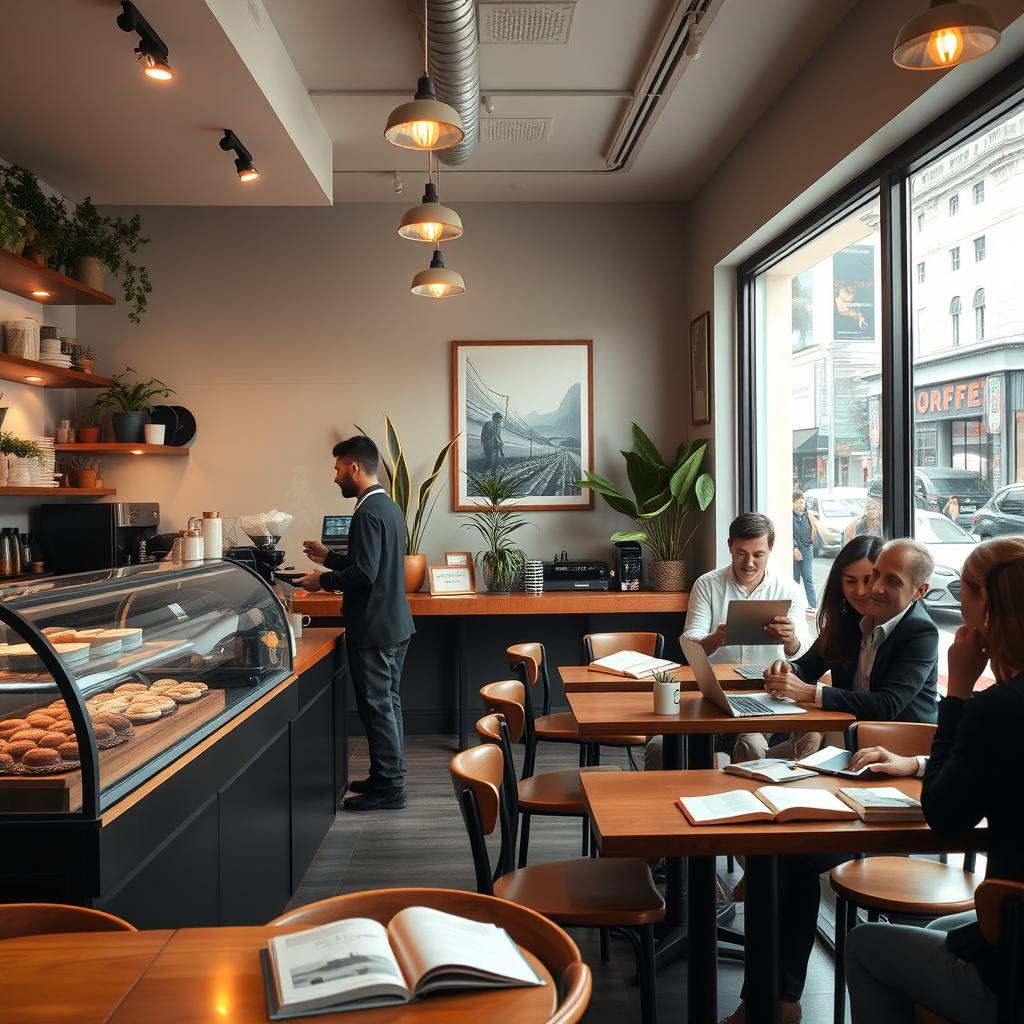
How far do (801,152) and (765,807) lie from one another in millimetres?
3563

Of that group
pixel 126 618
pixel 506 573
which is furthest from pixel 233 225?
pixel 126 618

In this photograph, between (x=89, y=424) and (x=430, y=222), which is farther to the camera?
(x=89, y=424)

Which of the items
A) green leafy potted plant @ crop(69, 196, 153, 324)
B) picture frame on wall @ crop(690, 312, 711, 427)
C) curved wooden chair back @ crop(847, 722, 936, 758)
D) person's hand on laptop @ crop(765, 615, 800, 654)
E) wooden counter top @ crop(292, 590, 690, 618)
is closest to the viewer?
curved wooden chair back @ crop(847, 722, 936, 758)

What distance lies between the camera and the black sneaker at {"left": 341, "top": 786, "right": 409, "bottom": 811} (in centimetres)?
480

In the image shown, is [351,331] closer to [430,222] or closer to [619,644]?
[430,222]

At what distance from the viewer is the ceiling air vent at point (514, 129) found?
5289 mm

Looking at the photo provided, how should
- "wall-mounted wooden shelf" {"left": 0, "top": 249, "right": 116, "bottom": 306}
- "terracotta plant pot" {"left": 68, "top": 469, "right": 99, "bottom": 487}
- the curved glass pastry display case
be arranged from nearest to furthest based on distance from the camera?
1. the curved glass pastry display case
2. "wall-mounted wooden shelf" {"left": 0, "top": 249, "right": 116, "bottom": 306}
3. "terracotta plant pot" {"left": 68, "top": 469, "right": 99, "bottom": 487}

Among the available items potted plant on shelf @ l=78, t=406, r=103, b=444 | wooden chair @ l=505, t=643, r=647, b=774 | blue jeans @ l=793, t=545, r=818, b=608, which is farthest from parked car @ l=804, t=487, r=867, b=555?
potted plant on shelf @ l=78, t=406, r=103, b=444

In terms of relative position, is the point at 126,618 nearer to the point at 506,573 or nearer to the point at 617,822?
the point at 617,822

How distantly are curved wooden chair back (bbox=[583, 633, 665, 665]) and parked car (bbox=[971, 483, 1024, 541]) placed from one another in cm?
167

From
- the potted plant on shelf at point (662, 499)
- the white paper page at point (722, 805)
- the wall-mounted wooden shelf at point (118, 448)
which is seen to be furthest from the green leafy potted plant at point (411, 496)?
the white paper page at point (722, 805)

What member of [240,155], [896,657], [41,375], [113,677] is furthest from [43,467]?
[896,657]

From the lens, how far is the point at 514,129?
17.7ft

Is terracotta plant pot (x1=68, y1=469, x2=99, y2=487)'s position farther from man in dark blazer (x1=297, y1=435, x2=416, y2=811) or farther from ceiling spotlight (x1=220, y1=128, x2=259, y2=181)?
ceiling spotlight (x1=220, y1=128, x2=259, y2=181)
